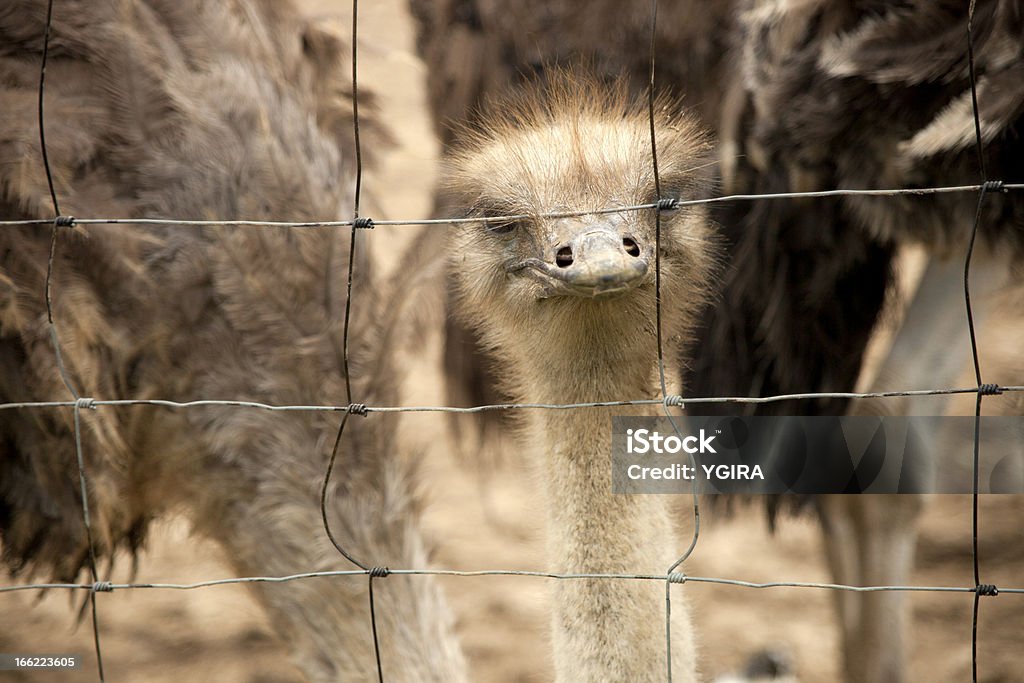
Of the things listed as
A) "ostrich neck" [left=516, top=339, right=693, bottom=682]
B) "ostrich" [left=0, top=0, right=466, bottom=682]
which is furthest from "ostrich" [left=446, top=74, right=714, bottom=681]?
"ostrich" [left=0, top=0, right=466, bottom=682]

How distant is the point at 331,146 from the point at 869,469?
1221 mm

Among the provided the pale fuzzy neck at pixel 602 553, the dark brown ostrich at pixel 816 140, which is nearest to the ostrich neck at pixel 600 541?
the pale fuzzy neck at pixel 602 553

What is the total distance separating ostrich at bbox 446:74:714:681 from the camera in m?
1.65

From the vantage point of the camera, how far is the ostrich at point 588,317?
5.41 ft

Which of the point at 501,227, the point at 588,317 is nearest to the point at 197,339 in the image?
the point at 501,227

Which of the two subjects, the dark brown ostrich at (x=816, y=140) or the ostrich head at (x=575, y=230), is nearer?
the ostrich head at (x=575, y=230)

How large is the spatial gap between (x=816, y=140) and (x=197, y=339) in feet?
3.86

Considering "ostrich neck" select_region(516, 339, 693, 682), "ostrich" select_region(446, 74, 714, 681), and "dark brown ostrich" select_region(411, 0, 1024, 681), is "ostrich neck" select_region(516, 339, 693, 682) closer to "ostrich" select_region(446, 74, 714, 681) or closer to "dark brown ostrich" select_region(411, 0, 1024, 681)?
"ostrich" select_region(446, 74, 714, 681)

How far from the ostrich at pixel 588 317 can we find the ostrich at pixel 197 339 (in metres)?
0.53

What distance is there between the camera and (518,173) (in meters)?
1.76

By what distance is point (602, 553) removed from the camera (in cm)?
168

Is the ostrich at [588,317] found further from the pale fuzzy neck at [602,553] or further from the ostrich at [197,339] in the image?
the ostrich at [197,339]

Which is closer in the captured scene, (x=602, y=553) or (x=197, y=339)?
(x=602, y=553)

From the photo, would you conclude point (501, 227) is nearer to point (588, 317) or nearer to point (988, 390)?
point (588, 317)
